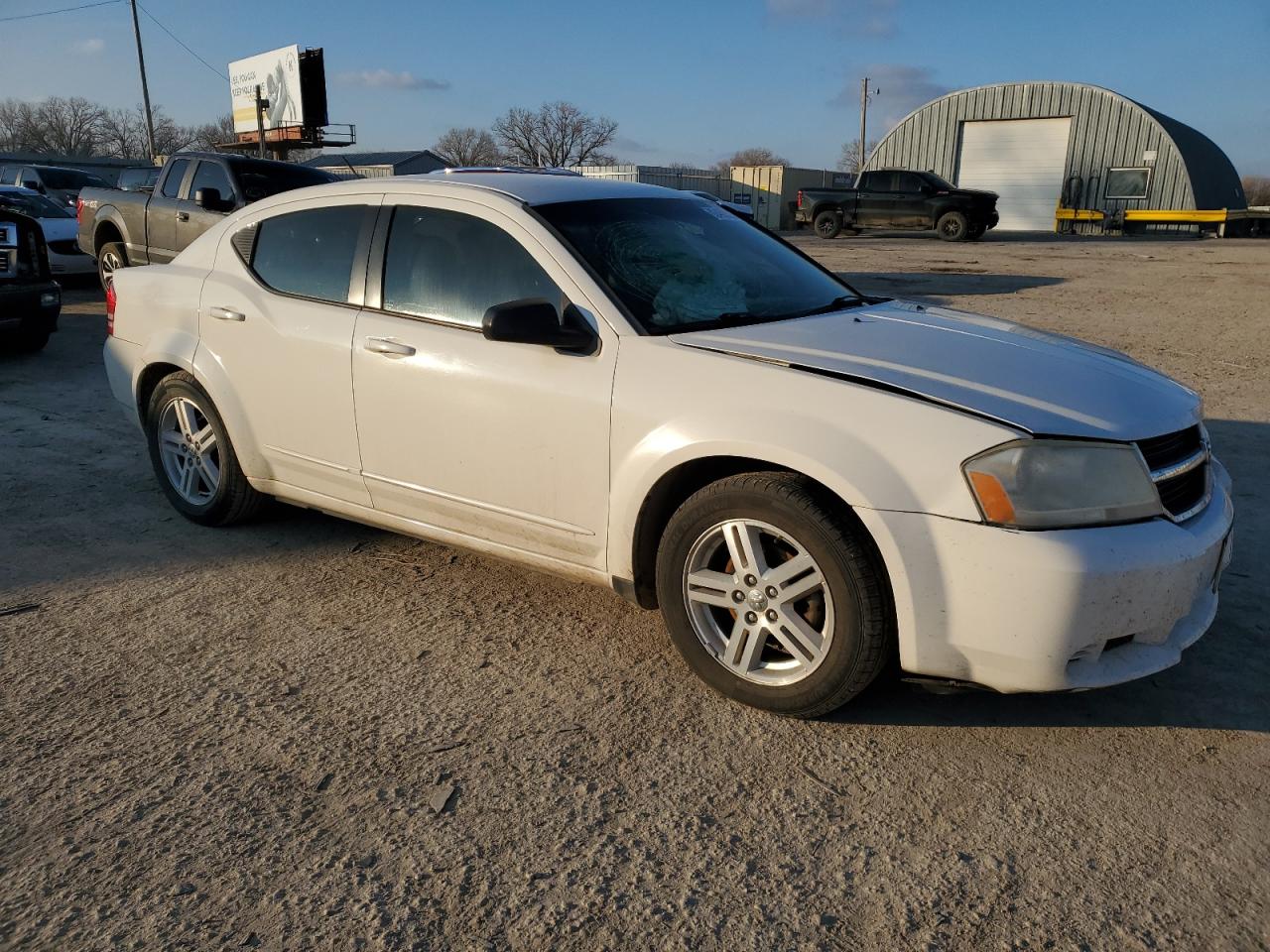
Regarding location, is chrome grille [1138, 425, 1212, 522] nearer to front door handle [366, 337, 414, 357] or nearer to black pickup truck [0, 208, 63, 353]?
front door handle [366, 337, 414, 357]

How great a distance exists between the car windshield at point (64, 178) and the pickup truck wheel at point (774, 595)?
2102 cm

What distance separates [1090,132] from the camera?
1518 inches

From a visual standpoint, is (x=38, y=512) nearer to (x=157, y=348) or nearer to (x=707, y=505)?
(x=157, y=348)

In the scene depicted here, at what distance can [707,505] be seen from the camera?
299 cm

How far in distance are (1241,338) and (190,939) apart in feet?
36.6

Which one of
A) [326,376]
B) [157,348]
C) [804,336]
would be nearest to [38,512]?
[157,348]

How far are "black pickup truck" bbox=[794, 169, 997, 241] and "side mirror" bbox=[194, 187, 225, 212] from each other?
2129 cm

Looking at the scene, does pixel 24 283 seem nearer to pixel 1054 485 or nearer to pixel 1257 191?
pixel 1054 485

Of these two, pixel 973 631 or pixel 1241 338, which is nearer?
pixel 973 631

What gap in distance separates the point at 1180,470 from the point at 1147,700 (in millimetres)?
778

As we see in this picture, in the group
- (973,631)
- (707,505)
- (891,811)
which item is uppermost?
(707,505)

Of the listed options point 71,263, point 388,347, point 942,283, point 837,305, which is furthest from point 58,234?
point 837,305

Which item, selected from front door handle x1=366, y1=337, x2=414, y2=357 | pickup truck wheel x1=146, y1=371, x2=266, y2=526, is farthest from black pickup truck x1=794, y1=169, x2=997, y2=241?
front door handle x1=366, y1=337, x2=414, y2=357

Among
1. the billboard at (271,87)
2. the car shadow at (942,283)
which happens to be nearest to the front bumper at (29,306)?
the car shadow at (942,283)
